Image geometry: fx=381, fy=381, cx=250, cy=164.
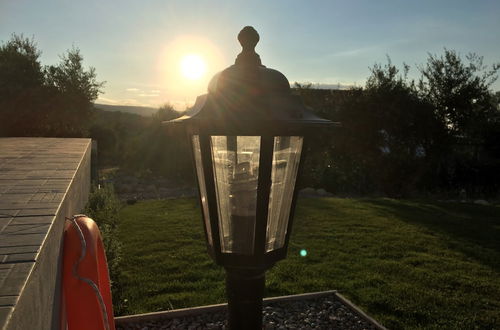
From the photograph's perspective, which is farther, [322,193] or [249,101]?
[322,193]

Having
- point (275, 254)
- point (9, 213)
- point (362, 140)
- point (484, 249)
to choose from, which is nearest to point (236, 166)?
point (275, 254)

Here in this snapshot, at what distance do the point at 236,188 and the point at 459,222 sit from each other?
7.53 m

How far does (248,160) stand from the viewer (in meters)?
1.50

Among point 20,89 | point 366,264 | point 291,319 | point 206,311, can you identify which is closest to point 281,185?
→ point 291,319

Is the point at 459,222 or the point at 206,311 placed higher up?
the point at 459,222

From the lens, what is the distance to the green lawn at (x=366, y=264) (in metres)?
4.05

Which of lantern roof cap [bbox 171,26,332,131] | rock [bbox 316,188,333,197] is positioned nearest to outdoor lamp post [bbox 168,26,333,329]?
lantern roof cap [bbox 171,26,332,131]

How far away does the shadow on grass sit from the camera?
236 inches

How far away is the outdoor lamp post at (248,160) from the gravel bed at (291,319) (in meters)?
1.98

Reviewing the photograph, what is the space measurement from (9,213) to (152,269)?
3.17 meters

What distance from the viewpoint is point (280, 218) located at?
5.44ft

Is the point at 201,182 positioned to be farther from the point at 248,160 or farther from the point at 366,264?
the point at 366,264

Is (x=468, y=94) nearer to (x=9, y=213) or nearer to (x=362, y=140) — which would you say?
(x=362, y=140)

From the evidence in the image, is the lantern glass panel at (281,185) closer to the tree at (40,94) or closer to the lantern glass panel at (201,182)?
the lantern glass panel at (201,182)
